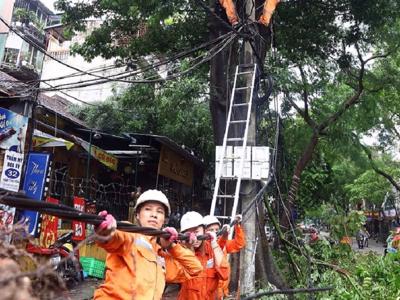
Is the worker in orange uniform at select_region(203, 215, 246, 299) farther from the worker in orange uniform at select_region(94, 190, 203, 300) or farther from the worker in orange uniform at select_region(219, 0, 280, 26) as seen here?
the worker in orange uniform at select_region(219, 0, 280, 26)

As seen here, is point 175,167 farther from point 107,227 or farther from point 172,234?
point 107,227

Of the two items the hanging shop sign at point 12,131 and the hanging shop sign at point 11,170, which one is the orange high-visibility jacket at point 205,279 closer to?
the hanging shop sign at point 11,170

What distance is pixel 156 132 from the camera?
1293 cm

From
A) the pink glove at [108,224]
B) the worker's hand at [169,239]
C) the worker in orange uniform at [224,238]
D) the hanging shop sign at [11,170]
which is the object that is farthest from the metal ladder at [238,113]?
the pink glove at [108,224]

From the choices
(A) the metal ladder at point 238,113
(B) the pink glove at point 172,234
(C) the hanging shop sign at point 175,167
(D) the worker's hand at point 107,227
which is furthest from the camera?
(C) the hanging shop sign at point 175,167

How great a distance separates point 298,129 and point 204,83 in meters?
3.87

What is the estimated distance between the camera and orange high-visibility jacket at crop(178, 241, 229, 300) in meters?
4.18

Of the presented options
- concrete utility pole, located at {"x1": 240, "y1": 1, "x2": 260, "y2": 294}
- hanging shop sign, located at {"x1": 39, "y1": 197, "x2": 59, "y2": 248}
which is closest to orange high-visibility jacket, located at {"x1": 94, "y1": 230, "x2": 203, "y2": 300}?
concrete utility pole, located at {"x1": 240, "y1": 1, "x2": 260, "y2": 294}

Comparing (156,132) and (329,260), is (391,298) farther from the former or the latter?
(156,132)

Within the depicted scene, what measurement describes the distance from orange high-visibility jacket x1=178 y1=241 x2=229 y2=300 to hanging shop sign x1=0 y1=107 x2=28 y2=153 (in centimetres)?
423

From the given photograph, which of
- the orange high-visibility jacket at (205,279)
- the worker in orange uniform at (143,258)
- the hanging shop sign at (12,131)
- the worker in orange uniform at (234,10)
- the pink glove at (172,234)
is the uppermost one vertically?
the worker in orange uniform at (234,10)

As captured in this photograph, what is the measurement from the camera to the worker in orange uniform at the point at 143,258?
2289 millimetres

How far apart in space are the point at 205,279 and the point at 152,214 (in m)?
1.86

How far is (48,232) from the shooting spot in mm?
7730
